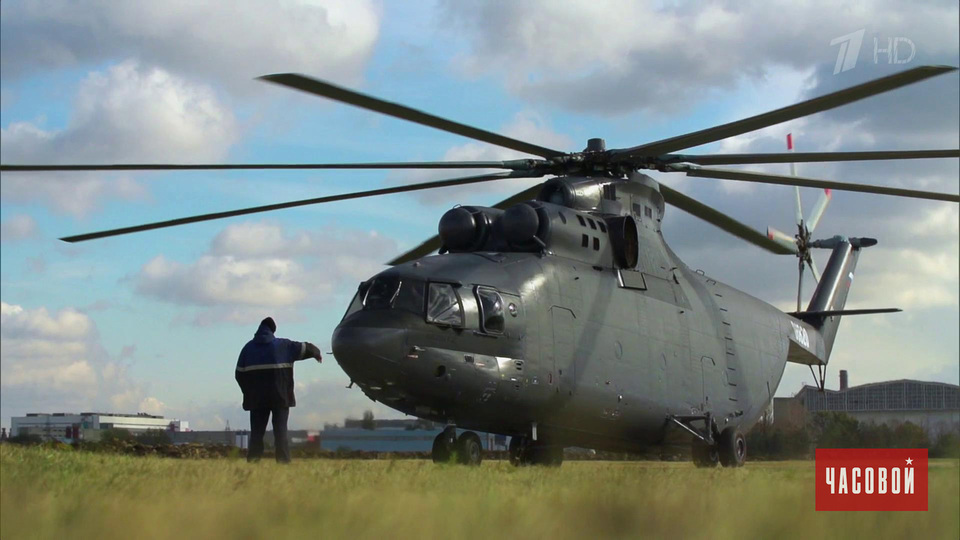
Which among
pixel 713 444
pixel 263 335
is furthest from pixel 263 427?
pixel 713 444

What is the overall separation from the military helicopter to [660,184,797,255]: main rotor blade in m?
0.04

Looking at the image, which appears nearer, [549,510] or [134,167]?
[549,510]

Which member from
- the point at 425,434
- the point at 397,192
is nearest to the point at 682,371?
the point at 425,434

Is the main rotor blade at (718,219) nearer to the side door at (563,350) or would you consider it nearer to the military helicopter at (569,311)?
the military helicopter at (569,311)

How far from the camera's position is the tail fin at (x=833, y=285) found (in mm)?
25234

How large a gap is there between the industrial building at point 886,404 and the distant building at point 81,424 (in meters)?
15.0

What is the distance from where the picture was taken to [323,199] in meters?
16.4

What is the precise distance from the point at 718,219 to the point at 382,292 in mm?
8259

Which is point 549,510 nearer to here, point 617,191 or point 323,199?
point 323,199

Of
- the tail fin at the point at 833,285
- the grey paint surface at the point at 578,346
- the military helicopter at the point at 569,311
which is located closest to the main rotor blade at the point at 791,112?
the military helicopter at the point at 569,311

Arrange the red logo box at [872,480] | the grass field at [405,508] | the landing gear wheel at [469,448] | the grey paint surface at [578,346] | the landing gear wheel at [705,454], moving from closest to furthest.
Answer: the grass field at [405,508], the red logo box at [872,480], the grey paint surface at [578,346], the landing gear wheel at [469,448], the landing gear wheel at [705,454]

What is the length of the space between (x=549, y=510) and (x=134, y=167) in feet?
32.5

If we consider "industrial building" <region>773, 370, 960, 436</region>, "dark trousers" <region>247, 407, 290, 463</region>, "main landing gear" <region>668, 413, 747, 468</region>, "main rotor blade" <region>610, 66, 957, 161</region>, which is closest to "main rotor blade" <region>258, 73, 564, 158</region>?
"main rotor blade" <region>610, 66, 957, 161</region>

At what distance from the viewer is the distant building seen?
10.8m
